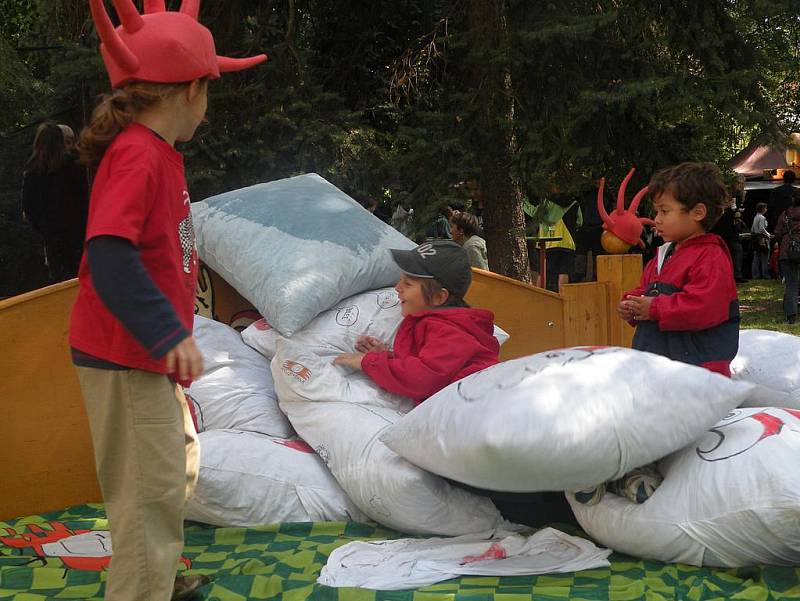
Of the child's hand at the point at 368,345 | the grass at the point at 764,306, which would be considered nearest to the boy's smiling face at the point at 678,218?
the child's hand at the point at 368,345

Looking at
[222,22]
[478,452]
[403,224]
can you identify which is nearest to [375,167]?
[403,224]

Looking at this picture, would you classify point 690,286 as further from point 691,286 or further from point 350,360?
point 350,360

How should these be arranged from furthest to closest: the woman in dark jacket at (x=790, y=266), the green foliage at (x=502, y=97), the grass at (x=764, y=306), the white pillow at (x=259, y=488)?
the woman in dark jacket at (x=790, y=266) < the grass at (x=764, y=306) < the green foliage at (x=502, y=97) < the white pillow at (x=259, y=488)

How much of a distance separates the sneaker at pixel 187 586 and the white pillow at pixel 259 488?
0.42 meters

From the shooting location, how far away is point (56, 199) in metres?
4.84

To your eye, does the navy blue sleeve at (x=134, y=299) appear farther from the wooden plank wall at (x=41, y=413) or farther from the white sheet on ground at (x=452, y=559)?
the wooden plank wall at (x=41, y=413)

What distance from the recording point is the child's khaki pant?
1923 millimetres

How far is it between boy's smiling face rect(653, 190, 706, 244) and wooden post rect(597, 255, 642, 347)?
2.60ft

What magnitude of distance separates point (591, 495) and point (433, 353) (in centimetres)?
69

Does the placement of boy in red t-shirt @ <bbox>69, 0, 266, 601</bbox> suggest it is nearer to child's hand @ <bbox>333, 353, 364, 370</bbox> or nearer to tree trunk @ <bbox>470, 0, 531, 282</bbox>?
child's hand @ <bbox>333, 353, 364, 370</bbox>

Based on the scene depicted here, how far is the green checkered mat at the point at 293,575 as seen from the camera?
7.37 feet

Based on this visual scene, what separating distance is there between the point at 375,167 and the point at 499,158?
0.67m

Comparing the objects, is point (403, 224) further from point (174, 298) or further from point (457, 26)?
point (174, 298)

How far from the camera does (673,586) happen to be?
227 cm
